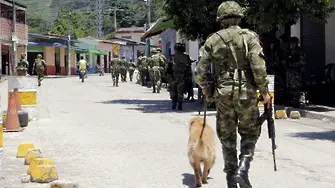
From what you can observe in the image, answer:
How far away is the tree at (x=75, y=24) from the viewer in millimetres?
89250

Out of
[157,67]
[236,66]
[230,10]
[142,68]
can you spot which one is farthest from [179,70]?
[142,68]

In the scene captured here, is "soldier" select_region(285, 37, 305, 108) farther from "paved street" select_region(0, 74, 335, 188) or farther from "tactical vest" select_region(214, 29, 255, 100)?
"tactical vest" select_region(214, 29, 255, 100)

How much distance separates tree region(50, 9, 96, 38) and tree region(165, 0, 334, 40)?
64836 mm

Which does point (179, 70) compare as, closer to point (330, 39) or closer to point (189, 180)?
point (330, 39)

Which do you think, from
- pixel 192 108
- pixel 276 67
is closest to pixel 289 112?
pixel 276 67

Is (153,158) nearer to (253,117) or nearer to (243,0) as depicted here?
(253,117)

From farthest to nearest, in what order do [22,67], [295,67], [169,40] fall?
[169,40], [22,67], [295,67]

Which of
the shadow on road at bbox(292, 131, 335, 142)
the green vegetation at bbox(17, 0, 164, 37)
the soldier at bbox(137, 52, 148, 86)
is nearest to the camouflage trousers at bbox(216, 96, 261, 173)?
the shadow on road at bbox(292, 131, 335, 142)

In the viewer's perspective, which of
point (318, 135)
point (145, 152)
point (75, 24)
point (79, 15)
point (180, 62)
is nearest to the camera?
point (145, 152)

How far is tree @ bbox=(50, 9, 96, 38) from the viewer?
8925cm

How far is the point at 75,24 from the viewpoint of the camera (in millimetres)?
96625

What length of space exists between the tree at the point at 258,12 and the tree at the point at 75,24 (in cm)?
6484

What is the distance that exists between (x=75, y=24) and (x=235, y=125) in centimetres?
9265

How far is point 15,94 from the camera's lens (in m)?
13.7
